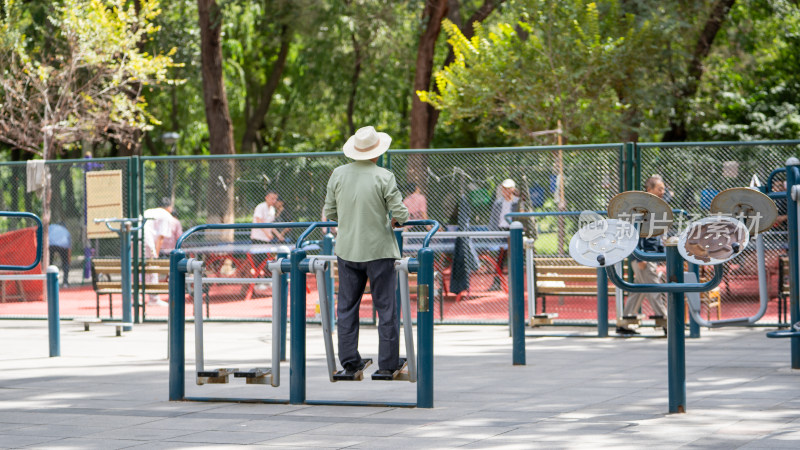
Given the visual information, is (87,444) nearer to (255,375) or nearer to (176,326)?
(255,375)

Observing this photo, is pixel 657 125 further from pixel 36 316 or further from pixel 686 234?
pixel 686 234

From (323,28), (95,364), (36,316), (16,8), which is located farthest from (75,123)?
(95,364)

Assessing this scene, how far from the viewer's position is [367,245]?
7664 mm

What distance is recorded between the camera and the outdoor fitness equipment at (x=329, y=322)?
Answer: 290 inches

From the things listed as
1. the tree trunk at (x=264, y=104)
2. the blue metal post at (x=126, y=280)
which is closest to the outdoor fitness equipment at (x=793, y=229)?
the blue metal post at (x=126, y=280)

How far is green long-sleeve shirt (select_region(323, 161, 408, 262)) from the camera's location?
766 centimetres

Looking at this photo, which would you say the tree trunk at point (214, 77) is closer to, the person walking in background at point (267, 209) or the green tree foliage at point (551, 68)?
the green tree foliage at point (551, 68)

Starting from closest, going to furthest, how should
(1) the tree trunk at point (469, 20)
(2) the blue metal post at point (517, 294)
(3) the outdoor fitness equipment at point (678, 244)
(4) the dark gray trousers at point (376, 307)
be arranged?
(3) the outdoor fitness equipment at point (678, 244) → (4) the dark gray trousers at point (376, 307) → (2) the blue metal post at point (517, 294) → (1) the tree trunk at point (469, 20)

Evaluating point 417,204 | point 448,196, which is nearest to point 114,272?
point 417,204

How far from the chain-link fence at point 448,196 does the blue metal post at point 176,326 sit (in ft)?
18.3

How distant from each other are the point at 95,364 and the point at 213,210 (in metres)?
4.96

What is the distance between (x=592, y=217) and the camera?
11672 millimetres

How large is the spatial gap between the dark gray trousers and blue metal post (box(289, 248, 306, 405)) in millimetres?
267

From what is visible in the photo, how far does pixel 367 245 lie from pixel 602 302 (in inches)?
188
